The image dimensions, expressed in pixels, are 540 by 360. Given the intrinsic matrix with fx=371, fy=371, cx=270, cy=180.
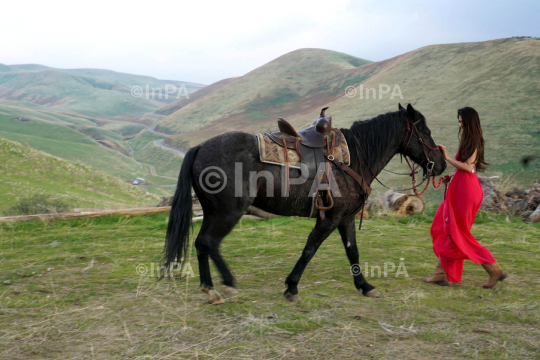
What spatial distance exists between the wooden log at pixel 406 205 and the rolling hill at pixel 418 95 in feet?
32.7

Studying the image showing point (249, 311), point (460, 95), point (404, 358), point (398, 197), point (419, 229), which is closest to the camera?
point (404, 358)

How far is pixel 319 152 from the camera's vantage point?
14.6 feet

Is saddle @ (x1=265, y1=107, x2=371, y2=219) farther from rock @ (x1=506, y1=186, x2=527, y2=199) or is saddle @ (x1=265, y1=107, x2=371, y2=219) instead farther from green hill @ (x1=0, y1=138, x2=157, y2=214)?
green hill @ (x1=0, y1=138, x2=157, y2=214)

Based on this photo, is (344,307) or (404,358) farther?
(344,307)

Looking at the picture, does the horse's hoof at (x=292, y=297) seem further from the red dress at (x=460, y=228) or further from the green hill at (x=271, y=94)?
the green hill at (x=271, y=94)

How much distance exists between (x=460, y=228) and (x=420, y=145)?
118 centimetres

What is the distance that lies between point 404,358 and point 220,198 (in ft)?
7.72

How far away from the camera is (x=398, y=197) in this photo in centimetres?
959

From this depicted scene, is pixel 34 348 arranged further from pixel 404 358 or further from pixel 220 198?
pixel 404 358

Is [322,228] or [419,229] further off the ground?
[322,228]

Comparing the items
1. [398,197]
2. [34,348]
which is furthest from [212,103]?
[34,348]

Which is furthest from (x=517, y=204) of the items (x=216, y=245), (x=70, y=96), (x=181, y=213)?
(x=70, y=96)

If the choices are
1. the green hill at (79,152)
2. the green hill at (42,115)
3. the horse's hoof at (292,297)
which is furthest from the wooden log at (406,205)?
the green hill at (42,115)

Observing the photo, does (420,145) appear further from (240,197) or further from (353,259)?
(240,197)
